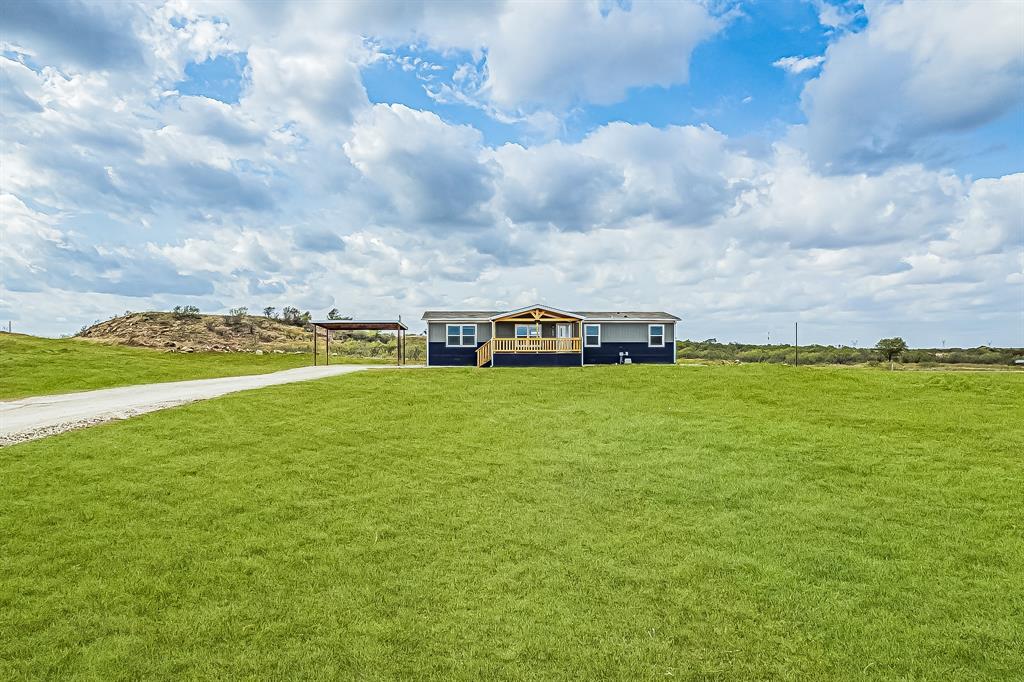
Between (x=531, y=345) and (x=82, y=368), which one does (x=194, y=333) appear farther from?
(x=531, y=345)

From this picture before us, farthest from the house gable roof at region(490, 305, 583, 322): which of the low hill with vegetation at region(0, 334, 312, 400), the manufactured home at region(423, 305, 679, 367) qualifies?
the low hill with vegetation at region(0, 334, 312, 400)

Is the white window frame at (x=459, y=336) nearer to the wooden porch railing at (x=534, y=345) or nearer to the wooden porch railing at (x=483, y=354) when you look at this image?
the wooden porch railing at (x=483, y=354)

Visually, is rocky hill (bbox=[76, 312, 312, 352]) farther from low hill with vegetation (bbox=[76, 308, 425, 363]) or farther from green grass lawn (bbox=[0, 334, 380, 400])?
green grass lawn (bbox=[0, 334, 380, 400])

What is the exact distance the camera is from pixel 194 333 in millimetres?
53688

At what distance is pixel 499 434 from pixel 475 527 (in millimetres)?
4694

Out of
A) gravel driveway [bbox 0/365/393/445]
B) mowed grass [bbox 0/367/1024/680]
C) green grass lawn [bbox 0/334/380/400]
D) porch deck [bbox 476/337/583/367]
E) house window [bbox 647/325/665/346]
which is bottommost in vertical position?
mowed grass [bbox 0/367/1024/680]

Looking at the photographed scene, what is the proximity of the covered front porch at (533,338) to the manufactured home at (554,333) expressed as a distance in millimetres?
57

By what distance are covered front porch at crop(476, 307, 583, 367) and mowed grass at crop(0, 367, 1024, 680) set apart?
1909cm

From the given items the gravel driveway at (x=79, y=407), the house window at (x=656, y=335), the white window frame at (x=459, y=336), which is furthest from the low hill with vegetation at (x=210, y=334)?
the gravel driveway at (x=79, y=407)

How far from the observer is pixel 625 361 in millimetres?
35719

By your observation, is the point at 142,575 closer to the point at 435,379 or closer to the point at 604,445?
the point at 604,445

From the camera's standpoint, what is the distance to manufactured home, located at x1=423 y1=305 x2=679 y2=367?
34.7 metres

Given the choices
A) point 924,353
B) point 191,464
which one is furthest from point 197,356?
point 924,353

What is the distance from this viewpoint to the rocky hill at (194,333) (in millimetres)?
50625
